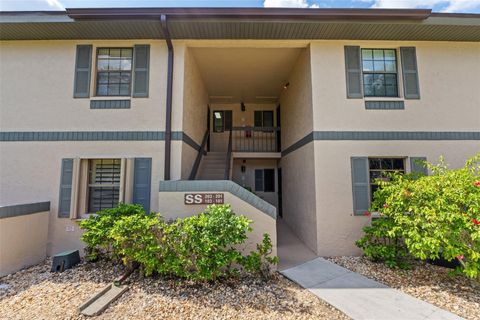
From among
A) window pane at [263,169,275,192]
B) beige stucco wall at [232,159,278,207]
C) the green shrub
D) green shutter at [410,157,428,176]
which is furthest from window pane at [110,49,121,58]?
green shutter at [410,157,428,176]

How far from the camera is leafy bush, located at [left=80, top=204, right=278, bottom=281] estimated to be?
13.7ft

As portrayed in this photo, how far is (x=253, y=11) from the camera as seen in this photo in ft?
18.5

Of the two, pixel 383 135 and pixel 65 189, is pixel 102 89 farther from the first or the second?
pixel 383 135

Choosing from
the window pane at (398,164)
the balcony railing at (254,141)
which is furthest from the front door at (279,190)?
the window pane at (398,164)

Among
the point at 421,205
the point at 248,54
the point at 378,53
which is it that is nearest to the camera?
the point at 421,205

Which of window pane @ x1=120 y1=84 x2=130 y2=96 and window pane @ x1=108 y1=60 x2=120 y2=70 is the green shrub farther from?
window pane @ x1=108 y1=60 x2=120 y2=70

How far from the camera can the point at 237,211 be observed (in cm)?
518

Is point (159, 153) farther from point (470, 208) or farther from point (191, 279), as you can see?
point (470, 208)

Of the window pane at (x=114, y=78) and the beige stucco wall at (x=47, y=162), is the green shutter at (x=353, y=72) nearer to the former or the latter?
the beige stucco wall at (x=47, y=162)

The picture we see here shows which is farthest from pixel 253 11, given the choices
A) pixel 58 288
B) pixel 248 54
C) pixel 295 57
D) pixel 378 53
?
pixel 58 288

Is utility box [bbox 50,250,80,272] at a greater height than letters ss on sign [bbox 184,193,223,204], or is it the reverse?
letters ss on sign [bbox 184,193,223,204]

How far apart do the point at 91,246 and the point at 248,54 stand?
6.89 metres

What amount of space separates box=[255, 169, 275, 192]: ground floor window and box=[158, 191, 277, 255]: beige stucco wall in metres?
6.16

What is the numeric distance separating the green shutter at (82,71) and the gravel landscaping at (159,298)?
4.62m
